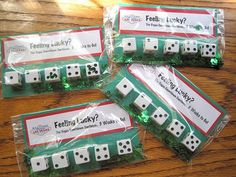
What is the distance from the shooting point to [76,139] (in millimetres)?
1211

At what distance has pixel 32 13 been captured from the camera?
1.33m

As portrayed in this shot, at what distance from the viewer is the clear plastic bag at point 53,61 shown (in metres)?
1.24

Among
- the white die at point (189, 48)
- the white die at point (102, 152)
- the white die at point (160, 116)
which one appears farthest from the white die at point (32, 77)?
the white die at point (189, 48)

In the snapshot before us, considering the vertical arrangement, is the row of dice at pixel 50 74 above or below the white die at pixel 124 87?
above

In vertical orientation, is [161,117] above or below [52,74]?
below

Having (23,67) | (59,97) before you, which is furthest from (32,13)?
(59,97)

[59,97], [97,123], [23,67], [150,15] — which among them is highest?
[150,15]

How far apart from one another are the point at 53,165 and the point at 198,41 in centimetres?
77

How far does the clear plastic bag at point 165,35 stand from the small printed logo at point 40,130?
38 cm

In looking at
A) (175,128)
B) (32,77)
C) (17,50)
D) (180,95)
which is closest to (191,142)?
(175,128)

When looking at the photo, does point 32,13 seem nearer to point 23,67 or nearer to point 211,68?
point 23,67

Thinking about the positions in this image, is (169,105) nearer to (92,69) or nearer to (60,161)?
(92,69)

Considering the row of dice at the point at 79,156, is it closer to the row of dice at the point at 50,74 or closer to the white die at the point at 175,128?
Answer: the white die at the point at 175,128

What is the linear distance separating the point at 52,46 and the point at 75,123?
0.33m
